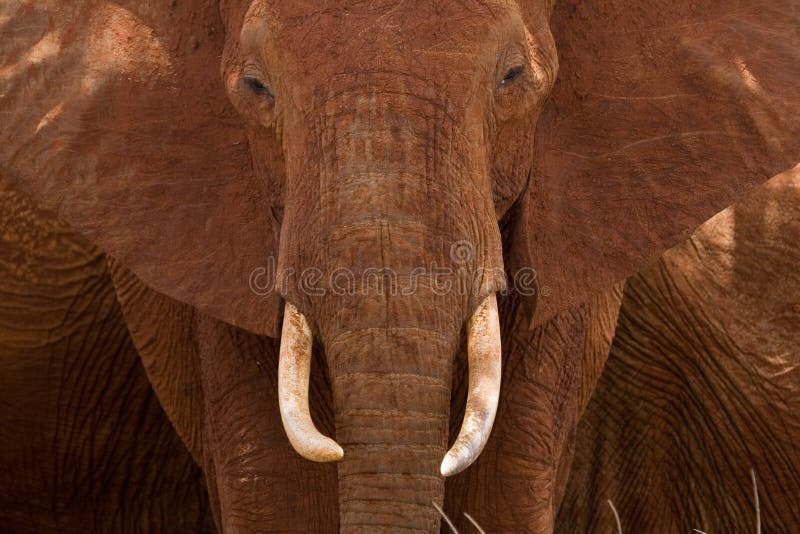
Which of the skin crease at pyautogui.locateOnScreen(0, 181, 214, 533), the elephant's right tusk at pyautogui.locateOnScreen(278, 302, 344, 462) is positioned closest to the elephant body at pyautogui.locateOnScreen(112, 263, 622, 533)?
the elephant's right tusk at pyautogui.locateOnScreen(278, 302, 344, 462)

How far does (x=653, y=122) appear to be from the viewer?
19.5 feet

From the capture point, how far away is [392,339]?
5.05 metres

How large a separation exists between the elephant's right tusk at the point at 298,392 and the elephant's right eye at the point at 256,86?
0.52 m

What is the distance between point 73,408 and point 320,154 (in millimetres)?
2597

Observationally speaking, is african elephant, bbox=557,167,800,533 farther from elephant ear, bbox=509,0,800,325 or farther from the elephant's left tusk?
the elephant's left tusk

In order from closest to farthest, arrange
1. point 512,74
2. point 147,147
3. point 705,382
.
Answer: point 512,74
point 147,147
point 705,382

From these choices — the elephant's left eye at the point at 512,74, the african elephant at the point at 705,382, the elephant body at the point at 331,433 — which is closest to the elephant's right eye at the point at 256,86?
the elephant's left eye at the point at 512,74

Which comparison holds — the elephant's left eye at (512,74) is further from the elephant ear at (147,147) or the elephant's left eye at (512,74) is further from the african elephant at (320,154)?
the elephant ear at (147,147)

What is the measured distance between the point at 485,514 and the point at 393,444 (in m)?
0.90

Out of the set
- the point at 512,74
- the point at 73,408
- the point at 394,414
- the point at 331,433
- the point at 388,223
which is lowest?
the point at 394,414

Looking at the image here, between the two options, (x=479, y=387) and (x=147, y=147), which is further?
(x=147, y=147)

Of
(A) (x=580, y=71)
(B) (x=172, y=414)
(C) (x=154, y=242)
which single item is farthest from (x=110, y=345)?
(A) (x=580, y=71)

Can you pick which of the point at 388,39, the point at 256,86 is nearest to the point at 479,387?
the point at 388,39

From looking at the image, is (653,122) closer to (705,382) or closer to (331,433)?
(331,433)
